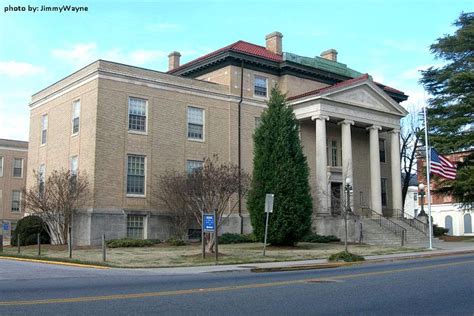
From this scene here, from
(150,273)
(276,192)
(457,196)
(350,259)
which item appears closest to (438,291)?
(150,273)

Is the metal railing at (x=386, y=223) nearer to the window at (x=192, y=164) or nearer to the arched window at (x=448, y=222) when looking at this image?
the window at (x=192, y=164)

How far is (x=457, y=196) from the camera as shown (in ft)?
143

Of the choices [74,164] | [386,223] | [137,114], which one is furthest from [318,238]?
[74,164]

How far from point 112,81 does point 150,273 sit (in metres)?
18.9

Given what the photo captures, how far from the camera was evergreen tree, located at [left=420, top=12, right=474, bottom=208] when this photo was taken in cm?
4216

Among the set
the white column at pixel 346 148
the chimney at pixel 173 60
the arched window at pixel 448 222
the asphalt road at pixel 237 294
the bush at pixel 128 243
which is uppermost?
the chimney at pixel 173 60

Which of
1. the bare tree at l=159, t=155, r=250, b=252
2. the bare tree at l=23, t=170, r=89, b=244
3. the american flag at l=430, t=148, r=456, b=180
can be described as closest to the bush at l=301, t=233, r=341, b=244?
→ the bare tree at l=159, t=155, r=250, b=252

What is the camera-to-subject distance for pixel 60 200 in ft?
105

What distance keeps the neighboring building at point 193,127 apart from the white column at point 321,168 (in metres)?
0.07

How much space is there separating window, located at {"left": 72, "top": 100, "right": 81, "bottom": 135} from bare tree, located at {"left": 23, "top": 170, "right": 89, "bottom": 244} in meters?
3.50

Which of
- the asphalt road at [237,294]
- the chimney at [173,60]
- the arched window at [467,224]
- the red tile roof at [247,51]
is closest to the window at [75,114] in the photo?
the red tile roof at [247,51]

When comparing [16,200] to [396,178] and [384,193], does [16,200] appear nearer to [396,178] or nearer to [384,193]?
[384,193]

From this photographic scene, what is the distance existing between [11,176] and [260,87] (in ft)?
110

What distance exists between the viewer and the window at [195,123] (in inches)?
1479
